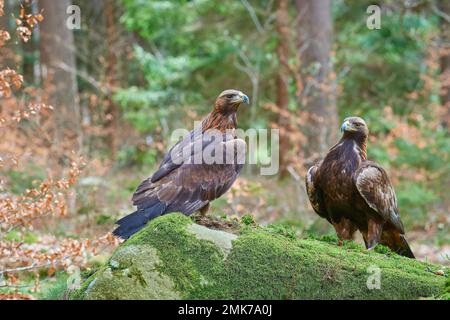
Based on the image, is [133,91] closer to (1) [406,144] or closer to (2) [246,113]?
(2) [246,113]

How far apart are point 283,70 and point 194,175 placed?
11.9 metres

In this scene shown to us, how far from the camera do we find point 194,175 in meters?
6.48

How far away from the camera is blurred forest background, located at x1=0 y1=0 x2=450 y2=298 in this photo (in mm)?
13969

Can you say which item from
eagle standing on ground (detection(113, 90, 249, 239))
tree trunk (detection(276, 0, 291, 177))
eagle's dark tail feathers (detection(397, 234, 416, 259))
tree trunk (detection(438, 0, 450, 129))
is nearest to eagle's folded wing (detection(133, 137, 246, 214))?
eagle standing on ground (detection(113, 90, 249, 239))

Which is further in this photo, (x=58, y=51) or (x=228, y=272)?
(x=58, y=51)

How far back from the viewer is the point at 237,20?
19.6 m

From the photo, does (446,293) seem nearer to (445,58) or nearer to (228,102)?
(228,102)

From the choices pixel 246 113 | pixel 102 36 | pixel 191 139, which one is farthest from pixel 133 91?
pixel 191 139

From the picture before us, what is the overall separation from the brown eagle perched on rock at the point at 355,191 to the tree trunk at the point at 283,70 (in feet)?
32.1

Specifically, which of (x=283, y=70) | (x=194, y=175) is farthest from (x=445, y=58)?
(x=194, y=175)

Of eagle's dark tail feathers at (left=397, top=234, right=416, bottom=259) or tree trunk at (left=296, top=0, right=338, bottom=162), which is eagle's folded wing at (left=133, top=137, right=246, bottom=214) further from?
tree trunk at (left=296, top=0, right=338, bottom=162)

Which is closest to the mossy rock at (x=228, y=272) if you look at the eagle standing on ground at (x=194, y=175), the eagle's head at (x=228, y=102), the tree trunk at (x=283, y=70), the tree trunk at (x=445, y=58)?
the eagle standing on ground at (x=194, y=175)
